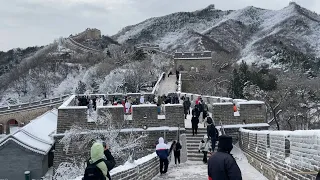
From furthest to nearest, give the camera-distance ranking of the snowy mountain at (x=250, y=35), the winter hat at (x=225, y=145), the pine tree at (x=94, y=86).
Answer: the snowy mountain at (x=250, y=35) < the pine tree at (x=94, y=86) < the winter hat at (x=225, y=145)

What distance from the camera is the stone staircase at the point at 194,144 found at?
15336 millimetres

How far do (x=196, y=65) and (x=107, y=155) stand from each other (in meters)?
55.7

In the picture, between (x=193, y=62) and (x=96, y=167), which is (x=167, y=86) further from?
(x=96, y=167)

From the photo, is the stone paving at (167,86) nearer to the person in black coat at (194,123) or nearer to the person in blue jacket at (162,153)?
the person in black coat at (194,123)

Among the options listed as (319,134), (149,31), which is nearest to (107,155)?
(319,134)

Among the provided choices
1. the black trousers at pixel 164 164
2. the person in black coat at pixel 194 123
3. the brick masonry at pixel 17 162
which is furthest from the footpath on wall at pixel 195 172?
the brick masonry at pixel 17 162

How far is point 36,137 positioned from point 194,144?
11014 millimetres

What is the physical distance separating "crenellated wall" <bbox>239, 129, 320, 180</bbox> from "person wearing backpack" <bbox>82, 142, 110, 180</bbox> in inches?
133

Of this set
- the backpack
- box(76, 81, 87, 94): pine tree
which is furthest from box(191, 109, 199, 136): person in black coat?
box(76, 81, 87, 94): pine tree

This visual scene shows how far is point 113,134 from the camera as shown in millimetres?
16438

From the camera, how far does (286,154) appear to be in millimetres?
9352

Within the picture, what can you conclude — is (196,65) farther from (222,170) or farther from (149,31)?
(149,31)

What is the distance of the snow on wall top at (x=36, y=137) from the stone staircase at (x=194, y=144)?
22.3ft

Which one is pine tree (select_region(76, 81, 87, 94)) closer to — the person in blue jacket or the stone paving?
the stone paving
